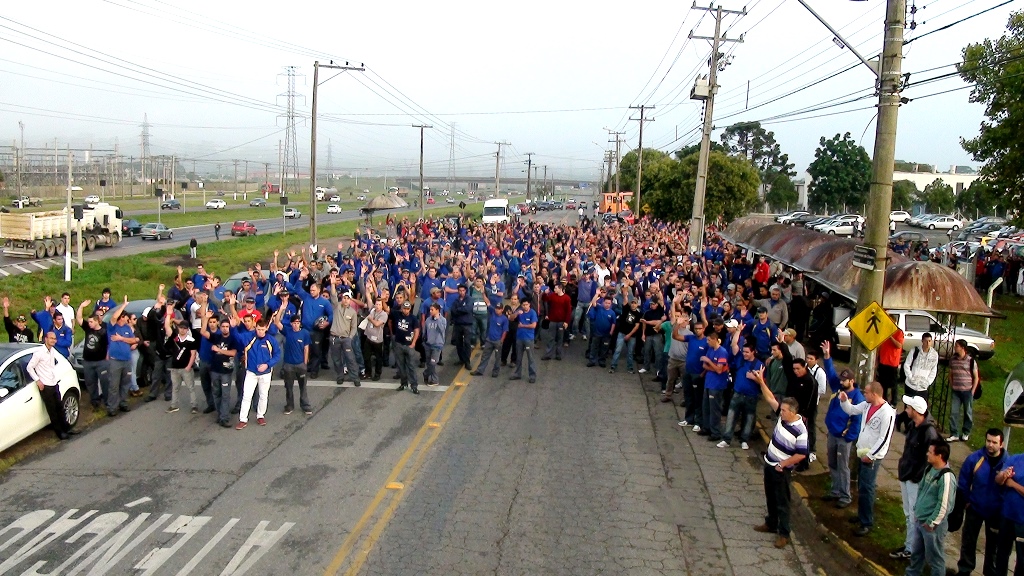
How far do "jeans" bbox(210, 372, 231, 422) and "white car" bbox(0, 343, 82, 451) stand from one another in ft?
6.23

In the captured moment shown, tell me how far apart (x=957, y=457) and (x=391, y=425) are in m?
7.56

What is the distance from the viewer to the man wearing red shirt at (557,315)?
1557cm

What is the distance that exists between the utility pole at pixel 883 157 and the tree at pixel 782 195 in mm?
86166

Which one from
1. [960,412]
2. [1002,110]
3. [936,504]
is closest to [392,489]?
Result: [936,504]

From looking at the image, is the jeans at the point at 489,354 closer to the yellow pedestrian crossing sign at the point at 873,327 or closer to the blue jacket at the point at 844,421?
the yellow pedestrian crossing sign at the point at 873,327

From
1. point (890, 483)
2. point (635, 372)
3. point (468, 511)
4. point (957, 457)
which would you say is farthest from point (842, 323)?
point (468, 511)

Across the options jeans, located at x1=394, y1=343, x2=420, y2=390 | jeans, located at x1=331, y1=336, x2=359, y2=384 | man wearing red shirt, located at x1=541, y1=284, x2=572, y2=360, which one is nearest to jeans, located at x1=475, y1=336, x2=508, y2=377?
man wearing red shirt, located at x1=541, y1=284, x2=572, y2=360

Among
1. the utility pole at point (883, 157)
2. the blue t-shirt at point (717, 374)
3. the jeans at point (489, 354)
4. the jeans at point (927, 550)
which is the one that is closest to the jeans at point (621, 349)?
the jeans at point (489, 354)

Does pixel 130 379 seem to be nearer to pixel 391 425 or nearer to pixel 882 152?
pixel 391 425

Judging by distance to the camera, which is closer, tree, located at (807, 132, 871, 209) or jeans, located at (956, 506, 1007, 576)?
jeans, located at (956, 506, 1007, 576)

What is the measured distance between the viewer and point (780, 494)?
8000mm

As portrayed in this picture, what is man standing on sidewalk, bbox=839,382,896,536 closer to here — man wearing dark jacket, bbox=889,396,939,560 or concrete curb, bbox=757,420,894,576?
concrete curb, bbox=757,420,894,576

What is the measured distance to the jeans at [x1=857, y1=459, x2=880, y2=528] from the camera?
7934mm

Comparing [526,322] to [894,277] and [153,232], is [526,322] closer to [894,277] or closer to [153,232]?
[894,277]
